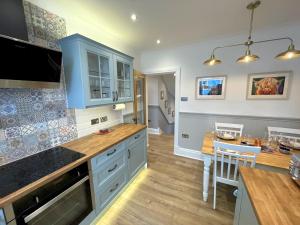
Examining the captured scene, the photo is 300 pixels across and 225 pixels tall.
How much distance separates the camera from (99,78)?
1.84 metres

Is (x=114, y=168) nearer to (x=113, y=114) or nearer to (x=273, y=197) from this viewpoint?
(x=113, y=114)

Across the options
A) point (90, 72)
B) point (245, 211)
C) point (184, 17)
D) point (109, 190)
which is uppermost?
point (184, 17)

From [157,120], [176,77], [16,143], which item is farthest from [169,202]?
[157,120]

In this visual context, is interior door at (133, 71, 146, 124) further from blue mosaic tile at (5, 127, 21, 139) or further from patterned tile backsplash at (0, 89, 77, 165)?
blue mosaic tile at (5, 127, 21, 139)

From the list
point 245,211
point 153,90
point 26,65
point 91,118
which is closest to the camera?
point 245,211

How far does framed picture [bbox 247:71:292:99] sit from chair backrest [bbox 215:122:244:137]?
1.96ft

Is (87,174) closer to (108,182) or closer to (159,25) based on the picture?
(108,182)

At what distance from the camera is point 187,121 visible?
3066mm

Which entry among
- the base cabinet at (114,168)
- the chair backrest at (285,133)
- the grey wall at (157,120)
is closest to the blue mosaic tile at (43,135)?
the base cabinet at (114,168)

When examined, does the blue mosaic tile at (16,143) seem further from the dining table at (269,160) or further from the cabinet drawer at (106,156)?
the dining table at (269,160)

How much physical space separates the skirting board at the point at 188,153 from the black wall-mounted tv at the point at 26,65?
2.80 metres

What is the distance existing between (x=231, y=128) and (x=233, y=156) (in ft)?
3.68

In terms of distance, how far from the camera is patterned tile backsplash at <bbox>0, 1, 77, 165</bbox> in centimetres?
125

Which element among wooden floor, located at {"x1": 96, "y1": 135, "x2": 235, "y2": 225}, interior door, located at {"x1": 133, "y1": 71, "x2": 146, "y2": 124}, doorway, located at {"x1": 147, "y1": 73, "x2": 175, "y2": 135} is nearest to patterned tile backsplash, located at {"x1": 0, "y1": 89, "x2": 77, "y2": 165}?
wooden floor, located at {"x1": 96, "y1": 135, "x2": 235, "y2": 225}
